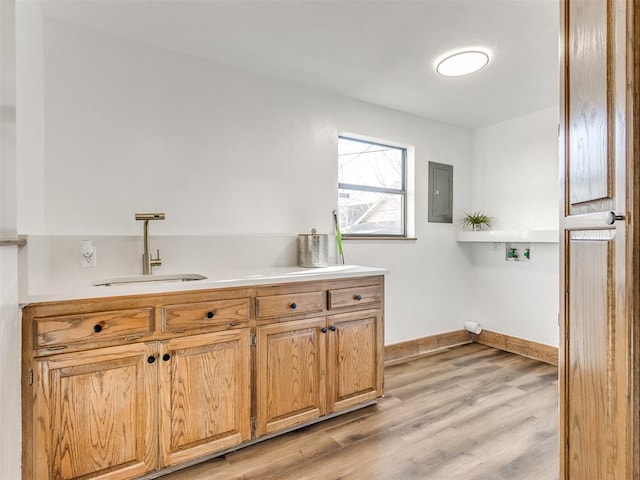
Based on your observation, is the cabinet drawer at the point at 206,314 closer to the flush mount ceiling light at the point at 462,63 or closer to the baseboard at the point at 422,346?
the baseboard at the point at 422,346

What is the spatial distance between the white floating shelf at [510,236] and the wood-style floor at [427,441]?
3.79 feet

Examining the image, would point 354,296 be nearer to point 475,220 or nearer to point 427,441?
point 427,441

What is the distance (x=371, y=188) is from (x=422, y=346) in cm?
161

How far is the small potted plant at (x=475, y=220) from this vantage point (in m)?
3.52

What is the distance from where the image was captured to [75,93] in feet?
6.18

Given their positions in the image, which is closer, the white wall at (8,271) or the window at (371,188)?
the white wall at (8,271)

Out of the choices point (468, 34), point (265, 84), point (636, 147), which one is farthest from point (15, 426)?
point (468, 34)

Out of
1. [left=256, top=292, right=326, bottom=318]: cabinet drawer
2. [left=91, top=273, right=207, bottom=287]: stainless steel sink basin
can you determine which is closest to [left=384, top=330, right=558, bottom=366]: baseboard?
[left=256, top=292, right=326, bottom=318]: cabinet drawer

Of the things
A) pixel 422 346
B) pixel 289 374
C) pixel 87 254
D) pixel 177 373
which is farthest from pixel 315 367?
pixel 422 346

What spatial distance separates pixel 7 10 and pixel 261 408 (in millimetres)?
1914

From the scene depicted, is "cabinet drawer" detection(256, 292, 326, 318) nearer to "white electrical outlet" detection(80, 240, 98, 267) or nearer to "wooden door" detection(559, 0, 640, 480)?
"white electrical outlet" detection(80, 240, 98, 267)

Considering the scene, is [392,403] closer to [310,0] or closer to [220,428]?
[220,428]

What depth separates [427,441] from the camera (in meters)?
1.86

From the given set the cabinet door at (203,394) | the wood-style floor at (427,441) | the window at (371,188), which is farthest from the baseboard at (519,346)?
the cabinet door at (203,394)
